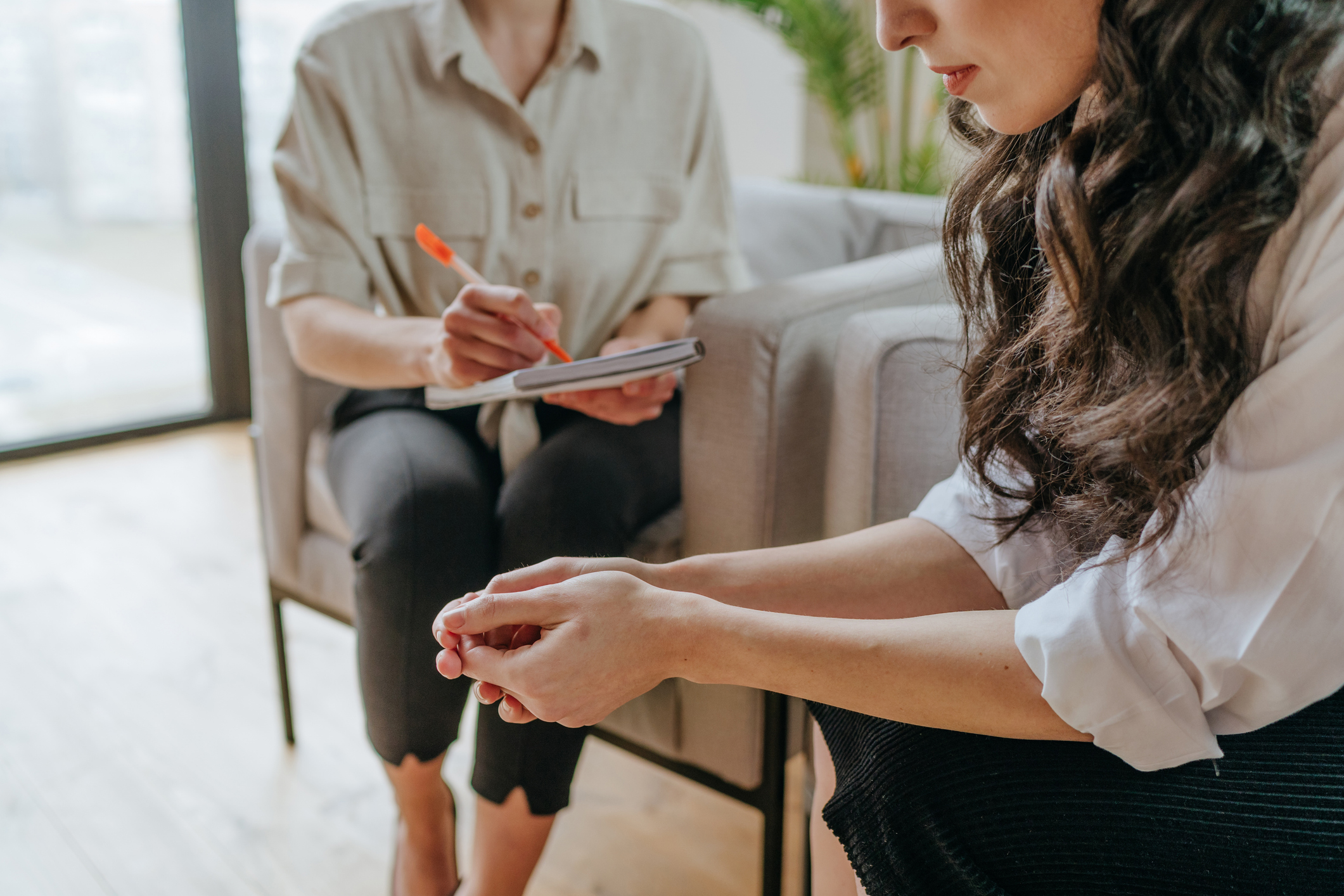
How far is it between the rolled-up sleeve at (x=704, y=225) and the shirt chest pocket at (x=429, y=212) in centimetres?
23

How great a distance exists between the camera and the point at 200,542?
2.10m

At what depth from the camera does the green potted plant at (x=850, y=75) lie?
98.9 inches

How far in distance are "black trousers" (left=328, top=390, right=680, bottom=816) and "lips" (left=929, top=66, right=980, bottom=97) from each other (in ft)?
1.65

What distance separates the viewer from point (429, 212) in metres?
1.18

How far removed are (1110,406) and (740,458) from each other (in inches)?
18.8

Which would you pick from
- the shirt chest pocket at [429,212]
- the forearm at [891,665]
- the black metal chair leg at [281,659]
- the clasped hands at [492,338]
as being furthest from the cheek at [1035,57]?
the black metal chair leg at [281,659]

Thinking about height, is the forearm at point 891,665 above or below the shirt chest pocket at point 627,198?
below

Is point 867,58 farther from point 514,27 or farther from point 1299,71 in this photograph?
point 1299,71

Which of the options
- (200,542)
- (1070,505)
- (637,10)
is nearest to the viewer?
(1070,505)

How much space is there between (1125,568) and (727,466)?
1.58 ft

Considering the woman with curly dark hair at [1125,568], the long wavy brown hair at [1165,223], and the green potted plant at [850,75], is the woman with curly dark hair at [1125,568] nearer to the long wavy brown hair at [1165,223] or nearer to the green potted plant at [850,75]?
the long wavy brown hair at [1165,223]

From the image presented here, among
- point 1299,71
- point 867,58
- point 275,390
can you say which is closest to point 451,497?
point 275,390

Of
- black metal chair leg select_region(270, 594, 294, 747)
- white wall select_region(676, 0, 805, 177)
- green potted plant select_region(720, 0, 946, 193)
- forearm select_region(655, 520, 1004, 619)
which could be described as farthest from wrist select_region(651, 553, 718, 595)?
white wall select_region(676, 0, 805, 177)

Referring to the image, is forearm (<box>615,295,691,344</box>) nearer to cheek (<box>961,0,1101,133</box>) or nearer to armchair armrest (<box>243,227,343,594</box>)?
armchair armrest (<box>243,227,343,594</box>)
